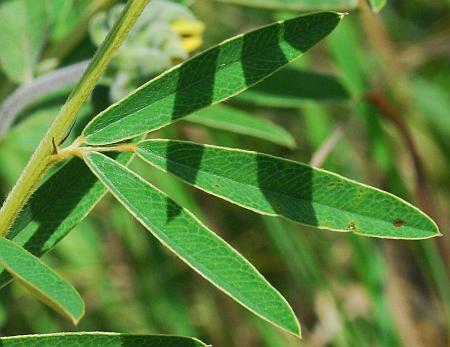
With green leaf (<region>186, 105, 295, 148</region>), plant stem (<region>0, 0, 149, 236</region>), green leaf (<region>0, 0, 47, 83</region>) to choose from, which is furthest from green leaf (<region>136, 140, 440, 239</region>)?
green leaf (<region>0, 0, 47, 83</region>)

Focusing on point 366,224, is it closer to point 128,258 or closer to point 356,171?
point 356,171

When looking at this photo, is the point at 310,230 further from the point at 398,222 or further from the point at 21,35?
the point at 398,222

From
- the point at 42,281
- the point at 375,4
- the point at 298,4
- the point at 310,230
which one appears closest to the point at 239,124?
the point at 298,4

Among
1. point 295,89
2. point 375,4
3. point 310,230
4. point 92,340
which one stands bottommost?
point 310,230

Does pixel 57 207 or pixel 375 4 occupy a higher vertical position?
pixel 375 4

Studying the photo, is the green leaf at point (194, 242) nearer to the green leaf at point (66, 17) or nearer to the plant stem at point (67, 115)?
the plant stem at point (67, 115)

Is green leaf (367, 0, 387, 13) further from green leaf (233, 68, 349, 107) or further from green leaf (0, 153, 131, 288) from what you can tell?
green leaf (233, 68, 349, 107)

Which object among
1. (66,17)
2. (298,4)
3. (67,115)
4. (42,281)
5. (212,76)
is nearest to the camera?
(42,281)

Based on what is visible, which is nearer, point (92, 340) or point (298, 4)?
point (92, 340)

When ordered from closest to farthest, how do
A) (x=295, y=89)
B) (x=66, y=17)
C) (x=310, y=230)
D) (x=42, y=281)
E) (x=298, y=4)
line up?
(x=42, y=281)
(x=298, y=4)
(x=66, y=17)
(x=295, y=89)
(x=310, y=230)
